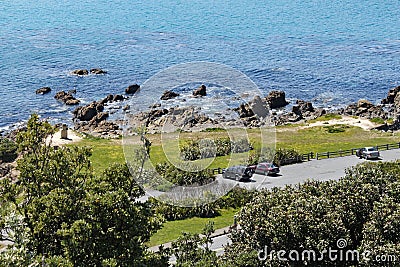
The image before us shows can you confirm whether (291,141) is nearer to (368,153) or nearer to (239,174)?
(368,153)

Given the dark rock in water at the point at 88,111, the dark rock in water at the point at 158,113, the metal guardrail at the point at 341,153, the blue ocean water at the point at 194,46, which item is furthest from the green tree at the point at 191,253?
the blue ocean water at the point at 194,46

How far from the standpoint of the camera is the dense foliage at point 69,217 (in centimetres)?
1716

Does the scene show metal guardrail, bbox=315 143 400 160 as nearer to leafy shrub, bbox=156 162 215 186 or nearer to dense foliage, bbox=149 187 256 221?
leafy shrub, bbox=156 162 215 186

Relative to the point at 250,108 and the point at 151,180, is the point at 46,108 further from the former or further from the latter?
the point at 151,180

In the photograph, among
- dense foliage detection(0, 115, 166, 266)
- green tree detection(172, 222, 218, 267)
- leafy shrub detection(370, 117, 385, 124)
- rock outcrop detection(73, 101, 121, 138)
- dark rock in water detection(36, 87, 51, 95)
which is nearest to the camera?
dense foliage detection(0, 115, 166, 266)

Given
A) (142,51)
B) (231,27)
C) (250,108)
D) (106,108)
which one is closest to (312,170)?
(250,108)

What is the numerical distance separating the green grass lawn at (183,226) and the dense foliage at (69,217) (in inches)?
479

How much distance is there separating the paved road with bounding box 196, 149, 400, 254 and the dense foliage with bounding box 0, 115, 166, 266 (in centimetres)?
2251

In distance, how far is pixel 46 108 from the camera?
262 feet

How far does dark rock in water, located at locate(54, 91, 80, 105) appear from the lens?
8144cm

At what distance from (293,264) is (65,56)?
98.7 meters

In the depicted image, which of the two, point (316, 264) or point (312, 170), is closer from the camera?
point (316, 264)

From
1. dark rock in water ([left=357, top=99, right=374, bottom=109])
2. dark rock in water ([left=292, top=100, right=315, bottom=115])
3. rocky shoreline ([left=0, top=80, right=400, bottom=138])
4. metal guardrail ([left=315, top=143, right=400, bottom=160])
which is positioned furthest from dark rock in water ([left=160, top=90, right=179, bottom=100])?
metal guardrail ([left=315, top=143, right=400, bottom=160])

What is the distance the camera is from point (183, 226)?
112 ft
